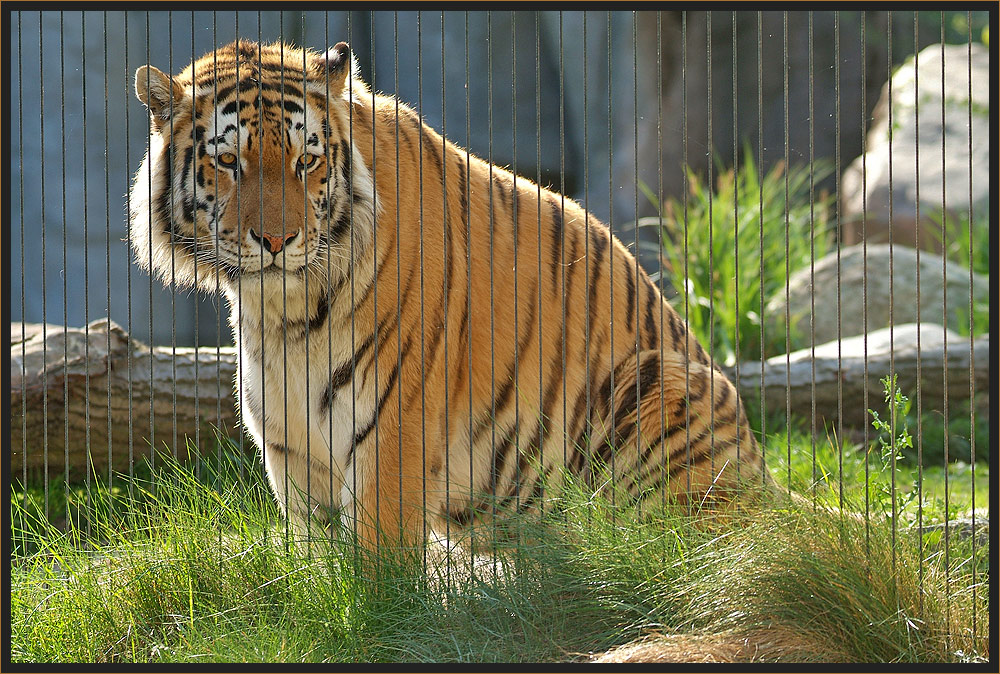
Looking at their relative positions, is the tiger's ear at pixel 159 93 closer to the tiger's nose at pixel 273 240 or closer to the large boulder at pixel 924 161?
the tiger's nose at pixel 273 240

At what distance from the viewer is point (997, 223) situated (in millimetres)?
3414

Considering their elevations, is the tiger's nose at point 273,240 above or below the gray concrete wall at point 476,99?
below

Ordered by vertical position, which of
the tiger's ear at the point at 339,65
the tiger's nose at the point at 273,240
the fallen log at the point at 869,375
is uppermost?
the tiger's ear at the point at 339,65

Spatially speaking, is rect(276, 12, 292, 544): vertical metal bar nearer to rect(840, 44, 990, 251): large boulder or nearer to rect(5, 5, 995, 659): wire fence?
rect(5, 5, 995, 659): wire fence

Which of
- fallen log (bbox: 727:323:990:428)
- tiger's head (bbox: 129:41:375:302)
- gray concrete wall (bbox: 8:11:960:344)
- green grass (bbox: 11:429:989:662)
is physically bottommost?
green grass (bbox: 11:429:989:662)

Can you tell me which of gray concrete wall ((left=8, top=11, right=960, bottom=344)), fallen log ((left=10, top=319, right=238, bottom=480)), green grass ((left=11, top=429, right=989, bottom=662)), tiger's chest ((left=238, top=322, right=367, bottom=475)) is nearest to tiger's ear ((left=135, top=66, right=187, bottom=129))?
tiger's chest ((left=238, top=322, right=367, bottom=475))

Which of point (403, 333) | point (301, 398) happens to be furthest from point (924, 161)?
point (301, 398)

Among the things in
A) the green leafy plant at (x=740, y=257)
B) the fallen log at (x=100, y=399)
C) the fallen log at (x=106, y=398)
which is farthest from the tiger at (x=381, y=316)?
the green leafy plant at (x=740, y=257)

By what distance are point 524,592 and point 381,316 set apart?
110 cm

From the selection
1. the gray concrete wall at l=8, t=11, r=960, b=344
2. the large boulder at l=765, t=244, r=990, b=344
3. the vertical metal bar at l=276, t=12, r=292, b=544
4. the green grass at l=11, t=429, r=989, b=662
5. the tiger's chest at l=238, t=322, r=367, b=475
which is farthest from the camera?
the gray concrete wall at l=8, t=11, r=960, b=344

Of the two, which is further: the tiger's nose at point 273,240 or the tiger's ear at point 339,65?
the tiger's ear at point 339,65

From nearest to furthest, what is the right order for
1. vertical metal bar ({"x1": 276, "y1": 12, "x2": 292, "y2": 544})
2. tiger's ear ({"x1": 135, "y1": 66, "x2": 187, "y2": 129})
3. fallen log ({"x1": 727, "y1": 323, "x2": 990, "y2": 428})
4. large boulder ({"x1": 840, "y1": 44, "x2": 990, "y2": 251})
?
vertical metal bar ({"x1": 276, "y1": 12, "x2": 292, "y2": 544}) < tiger's ear ({"x1": 135, "y1": 66, "x2": 187, "y2": 129}) < fallen log ({"x1": 727, "y1": 323, "x2": 990, "y2": 428}) < large boulder ({"x1": 840, "y1": 44, "x2": 990, "y2": 251})

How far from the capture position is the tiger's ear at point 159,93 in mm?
3748

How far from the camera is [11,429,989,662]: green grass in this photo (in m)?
3.37
